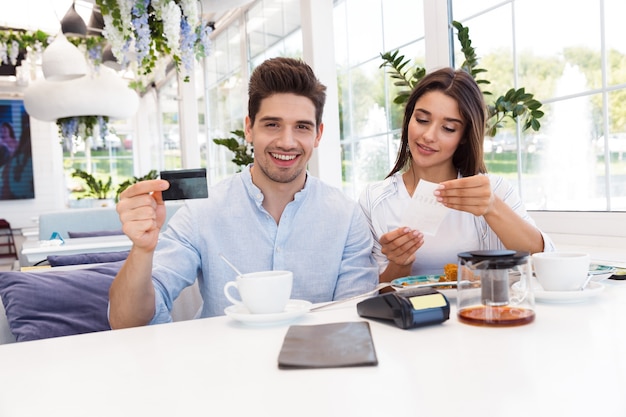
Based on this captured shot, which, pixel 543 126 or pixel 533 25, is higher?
pixel 533 25

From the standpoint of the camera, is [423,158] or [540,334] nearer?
[540,334]

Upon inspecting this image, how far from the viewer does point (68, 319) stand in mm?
1850

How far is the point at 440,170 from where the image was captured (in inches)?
82.6

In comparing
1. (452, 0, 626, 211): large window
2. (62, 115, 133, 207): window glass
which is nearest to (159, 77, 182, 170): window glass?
(62, 115, 133, 207): window glass

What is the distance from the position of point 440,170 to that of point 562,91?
945 millimetres

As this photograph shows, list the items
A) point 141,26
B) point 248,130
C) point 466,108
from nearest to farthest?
point 248,130 < point 466,108 < point 141,26

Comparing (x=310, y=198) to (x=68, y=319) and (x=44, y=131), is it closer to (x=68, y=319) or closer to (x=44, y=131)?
(x=68, y=319)

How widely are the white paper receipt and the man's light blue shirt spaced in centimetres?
25

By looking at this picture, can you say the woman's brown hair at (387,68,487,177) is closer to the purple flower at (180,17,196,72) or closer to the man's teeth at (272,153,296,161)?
the man's teeth at (272,153,296,161)

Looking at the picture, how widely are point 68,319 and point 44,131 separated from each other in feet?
36.3

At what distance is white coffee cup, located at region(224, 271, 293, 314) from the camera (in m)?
1.14

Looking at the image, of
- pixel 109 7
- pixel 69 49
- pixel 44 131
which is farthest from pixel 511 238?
pixel 44 131

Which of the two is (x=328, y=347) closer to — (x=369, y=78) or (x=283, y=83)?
(x=283, y=83)

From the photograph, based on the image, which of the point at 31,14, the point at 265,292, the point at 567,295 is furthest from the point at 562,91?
the point at 31,14
